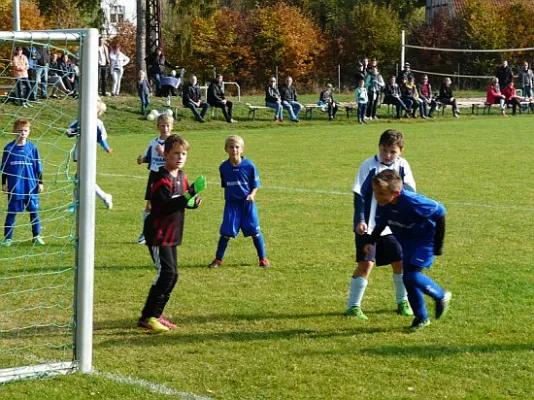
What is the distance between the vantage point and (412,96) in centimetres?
3612

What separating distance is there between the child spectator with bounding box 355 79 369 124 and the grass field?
1703cm

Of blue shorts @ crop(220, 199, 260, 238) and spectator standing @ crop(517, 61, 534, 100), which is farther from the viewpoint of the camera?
spectator standing @ crop(517, 61, 534, 100)

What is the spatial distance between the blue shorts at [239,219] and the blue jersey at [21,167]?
2.63 meters

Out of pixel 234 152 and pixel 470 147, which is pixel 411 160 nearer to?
pixel 470 147

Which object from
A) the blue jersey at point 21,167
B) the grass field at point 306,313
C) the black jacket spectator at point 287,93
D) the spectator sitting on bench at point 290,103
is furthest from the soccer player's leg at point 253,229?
the black jacket spectator at point 287,93

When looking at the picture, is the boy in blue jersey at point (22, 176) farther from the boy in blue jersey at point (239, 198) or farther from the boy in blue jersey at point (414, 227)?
the boy in blue jersey at point (414, 227)

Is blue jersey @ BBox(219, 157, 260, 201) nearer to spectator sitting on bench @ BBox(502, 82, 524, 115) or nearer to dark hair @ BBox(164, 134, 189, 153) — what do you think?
dark hair @ BBox(164, 134, 189, 153)

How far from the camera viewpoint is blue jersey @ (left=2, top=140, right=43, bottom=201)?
36.4 ft

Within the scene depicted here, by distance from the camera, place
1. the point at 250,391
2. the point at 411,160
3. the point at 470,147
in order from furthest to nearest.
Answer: the point at 470,147
the point at 411,160
the point at 250,391

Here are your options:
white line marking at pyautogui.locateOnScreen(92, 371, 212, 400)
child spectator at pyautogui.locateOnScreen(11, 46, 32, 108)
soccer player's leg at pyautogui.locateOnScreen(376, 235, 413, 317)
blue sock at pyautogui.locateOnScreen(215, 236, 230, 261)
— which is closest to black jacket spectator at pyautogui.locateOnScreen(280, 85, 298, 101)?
child spectator at pyautogui.locateOnScreen(11, 46, 32, 108)

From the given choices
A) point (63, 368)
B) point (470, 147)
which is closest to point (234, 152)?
point (63, 368)

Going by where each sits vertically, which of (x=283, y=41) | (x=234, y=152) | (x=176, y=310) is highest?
(x=283, y=41)

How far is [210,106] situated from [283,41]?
2109 centimetres

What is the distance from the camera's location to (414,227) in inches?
274
